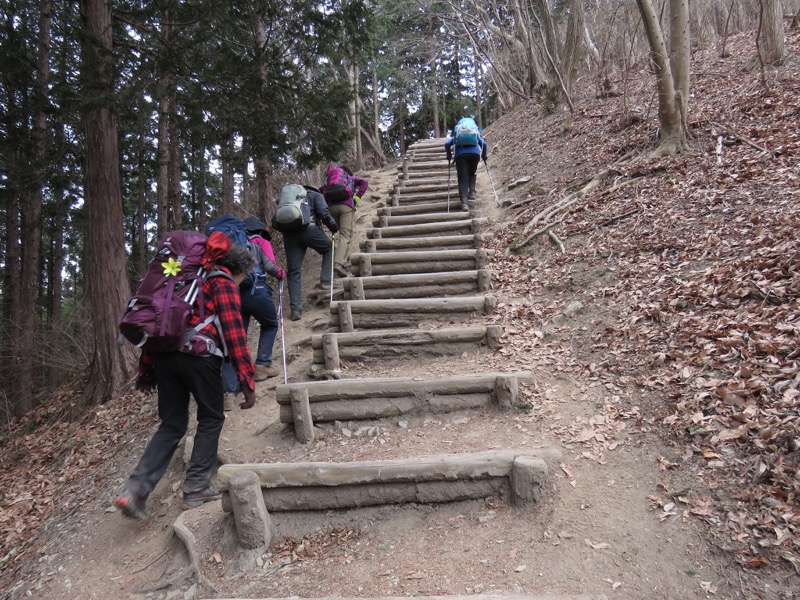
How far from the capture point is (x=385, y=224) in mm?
8820

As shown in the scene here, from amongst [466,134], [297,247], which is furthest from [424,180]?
[297,247]

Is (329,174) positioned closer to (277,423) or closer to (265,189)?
(265,189)

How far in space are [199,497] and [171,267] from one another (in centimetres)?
168

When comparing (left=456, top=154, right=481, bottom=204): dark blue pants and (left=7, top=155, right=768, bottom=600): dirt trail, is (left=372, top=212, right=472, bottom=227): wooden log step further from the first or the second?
(left=7, top=155, right=768, bottom=600): dirt trail

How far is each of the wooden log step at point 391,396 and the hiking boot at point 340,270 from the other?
3.81 m

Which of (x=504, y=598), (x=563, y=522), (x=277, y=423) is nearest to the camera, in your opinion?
(x=504, y=598)

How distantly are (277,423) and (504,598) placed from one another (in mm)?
2711

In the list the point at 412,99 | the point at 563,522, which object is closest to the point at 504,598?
the point at 563,522

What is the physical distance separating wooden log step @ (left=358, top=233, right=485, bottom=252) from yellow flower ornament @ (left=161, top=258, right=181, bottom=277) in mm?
4341

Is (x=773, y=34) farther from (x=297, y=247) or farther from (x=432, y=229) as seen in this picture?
(x=297, y=247)

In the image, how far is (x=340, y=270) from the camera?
781 centimetres

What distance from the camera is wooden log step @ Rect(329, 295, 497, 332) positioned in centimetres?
557

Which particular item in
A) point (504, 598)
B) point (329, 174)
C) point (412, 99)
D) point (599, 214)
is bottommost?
point (504, 598)

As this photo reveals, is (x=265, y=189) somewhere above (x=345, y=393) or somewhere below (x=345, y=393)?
above
